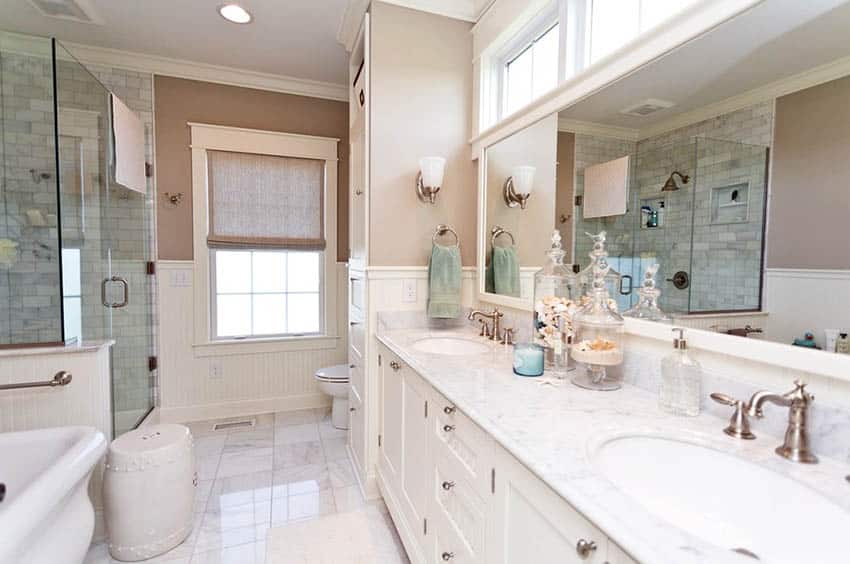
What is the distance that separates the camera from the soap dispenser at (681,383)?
3.43ft

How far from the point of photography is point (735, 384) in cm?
101

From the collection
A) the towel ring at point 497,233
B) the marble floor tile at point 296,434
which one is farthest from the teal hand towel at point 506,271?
the marble floor tile at point 296,434

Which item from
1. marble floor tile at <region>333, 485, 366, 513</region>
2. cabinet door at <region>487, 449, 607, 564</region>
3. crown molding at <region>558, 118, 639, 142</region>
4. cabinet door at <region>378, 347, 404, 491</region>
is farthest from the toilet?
crown molding at <region>558, 118, 639, 142</region>

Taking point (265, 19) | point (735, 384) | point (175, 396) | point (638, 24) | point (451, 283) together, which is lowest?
point (175, 396)

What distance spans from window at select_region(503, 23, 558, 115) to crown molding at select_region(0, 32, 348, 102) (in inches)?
69.1

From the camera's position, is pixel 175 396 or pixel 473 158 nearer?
pixel 473 158

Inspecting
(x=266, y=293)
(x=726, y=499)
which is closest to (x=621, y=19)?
(x=726, y=499)

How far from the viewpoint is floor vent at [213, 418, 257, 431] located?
3.02 metres

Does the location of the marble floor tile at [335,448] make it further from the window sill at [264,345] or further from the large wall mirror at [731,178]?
the large wall mirror at [731,178]

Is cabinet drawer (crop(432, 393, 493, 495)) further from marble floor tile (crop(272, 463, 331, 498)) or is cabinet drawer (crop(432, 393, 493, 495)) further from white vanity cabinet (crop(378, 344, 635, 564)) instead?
marble floor tile (crop(272, 463, 331, 498))

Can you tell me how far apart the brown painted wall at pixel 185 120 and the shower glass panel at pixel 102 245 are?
0.16 meters

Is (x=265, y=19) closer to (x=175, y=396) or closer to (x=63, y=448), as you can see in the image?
(x=63, y=448)

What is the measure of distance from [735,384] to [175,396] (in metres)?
3.47

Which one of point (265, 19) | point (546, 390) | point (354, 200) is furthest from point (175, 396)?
point (546, 390)
